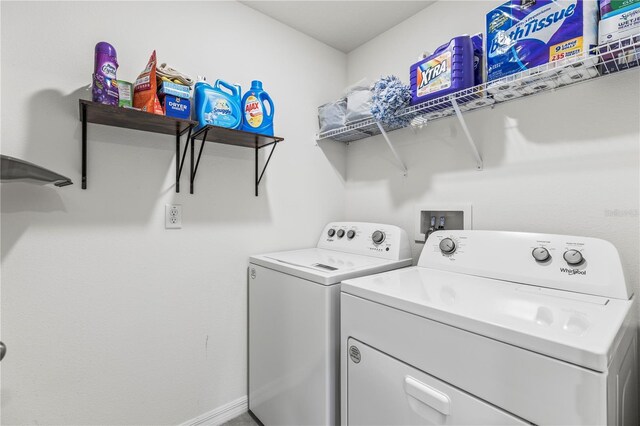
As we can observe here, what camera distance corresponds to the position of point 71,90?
1316 mm

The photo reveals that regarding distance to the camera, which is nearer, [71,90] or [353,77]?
[71,90]

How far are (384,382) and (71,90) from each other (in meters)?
1.72

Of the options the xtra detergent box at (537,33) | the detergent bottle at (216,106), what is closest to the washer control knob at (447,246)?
the xtra detergent box at (537,33)

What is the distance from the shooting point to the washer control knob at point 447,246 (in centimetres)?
144

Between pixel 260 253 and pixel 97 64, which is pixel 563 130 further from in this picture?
pixel 97 64

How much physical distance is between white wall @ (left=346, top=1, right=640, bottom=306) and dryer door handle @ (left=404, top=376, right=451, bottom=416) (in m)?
0.83

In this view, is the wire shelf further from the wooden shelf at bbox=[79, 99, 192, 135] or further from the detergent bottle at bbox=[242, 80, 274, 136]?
the wooden shelf at bbox=[79, 99, 192, 135]

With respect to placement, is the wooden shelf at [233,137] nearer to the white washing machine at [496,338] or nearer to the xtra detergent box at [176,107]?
the xtra detergent box at [176,107]

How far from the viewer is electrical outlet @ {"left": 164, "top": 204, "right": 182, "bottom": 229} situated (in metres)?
1.56

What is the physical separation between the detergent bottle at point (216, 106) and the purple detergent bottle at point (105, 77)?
335mm

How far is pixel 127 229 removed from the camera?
1.45 meters

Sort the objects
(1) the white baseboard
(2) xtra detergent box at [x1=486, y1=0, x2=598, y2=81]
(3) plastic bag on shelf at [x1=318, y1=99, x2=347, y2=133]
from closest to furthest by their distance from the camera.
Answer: (2) xtra detergent box at [x1=486, y1=0, x2=598, y2=81]
(1) the white baseboard
(3) plastic bag on shelf at [x1=318, y1=99, x2=347, y2=133]

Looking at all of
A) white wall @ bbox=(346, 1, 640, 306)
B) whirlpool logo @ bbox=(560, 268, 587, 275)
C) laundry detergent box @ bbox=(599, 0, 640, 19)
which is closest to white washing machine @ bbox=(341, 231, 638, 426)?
whirlpool logo @ bbox=(560, 268, 587, 275)

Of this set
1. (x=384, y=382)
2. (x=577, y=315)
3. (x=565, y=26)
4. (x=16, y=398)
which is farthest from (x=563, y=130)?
(x=16, y=398)
